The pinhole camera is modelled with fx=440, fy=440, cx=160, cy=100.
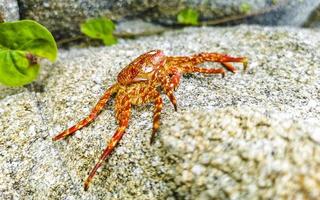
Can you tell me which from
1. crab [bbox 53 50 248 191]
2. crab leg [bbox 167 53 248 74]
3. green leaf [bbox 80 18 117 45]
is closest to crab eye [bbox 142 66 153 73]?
crab [bbox 53 50 248 191]

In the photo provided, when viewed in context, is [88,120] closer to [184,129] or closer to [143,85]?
[143,85]

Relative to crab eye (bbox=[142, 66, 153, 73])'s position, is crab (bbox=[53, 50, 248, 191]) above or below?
below

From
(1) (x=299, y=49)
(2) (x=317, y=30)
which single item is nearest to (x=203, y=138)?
(1) (x=299, y=49)

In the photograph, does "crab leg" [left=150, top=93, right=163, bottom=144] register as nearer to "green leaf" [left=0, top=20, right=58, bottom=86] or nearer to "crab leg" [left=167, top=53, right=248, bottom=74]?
"crab leg" [left=167, top=53, right=248, bottom=74]

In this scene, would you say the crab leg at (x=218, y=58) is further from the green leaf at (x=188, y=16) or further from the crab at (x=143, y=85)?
the green leaf at (x=188, y=16)

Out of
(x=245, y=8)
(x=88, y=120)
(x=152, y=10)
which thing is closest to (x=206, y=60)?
(x=88, y=120)
